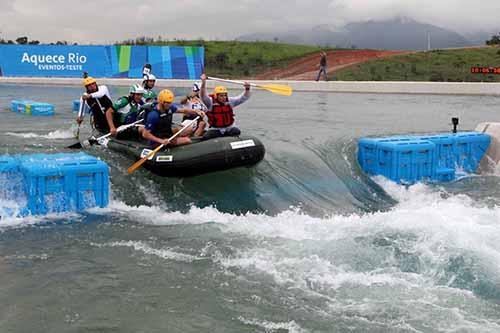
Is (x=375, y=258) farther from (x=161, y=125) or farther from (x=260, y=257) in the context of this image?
(x=161, y=125)

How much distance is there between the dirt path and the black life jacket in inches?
1165

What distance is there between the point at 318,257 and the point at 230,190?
310 cm

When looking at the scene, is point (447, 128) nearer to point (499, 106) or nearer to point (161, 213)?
point (499, 106)

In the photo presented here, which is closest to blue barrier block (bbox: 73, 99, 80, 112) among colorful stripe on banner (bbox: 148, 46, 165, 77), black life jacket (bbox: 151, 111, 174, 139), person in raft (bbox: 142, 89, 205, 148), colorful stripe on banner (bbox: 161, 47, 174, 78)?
person in raft (bbox: 142, 89, 205, 148)

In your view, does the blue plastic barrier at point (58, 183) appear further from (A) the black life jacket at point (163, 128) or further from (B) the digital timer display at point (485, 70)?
(B) the digital timer display at point (485, 70)

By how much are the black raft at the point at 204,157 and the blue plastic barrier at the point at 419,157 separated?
2.81 metres

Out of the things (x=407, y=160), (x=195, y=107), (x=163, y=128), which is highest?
(x=195, y=107)

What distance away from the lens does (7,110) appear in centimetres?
1936

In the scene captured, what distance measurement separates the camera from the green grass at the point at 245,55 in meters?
41.4

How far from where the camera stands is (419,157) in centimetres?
1170

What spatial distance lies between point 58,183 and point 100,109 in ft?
12.6

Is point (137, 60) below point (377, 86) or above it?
above

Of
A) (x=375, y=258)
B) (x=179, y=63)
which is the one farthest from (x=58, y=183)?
(x=179, y=63)

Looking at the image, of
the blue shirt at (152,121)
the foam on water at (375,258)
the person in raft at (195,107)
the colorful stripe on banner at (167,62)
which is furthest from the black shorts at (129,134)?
the colorful stripe on banner at (167,62)
